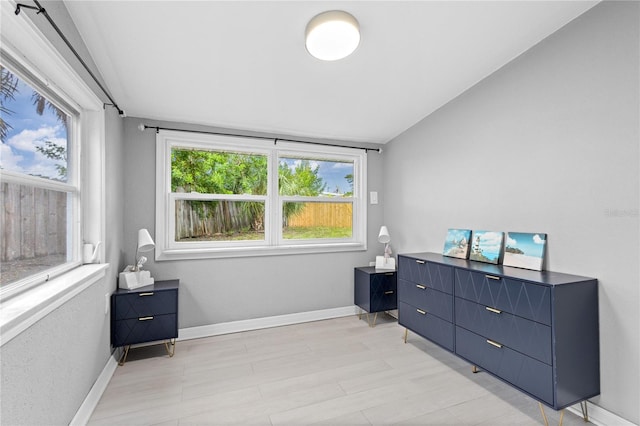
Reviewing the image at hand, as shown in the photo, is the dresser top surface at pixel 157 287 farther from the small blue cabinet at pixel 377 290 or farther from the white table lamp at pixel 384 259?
the white table lamp at pixel 384 259

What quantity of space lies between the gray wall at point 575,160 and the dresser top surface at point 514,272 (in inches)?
4.4

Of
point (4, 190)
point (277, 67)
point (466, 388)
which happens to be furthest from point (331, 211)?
point (4, 190)

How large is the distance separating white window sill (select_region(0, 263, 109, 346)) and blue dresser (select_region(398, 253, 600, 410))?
2.57 m

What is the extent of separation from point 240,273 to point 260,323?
0.61 m

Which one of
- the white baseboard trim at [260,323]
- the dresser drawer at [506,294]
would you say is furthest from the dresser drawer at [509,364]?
the white baseboard trim at [260,323]

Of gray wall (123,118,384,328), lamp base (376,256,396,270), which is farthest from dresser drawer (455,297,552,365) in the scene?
gray wall (123,118,384,328)

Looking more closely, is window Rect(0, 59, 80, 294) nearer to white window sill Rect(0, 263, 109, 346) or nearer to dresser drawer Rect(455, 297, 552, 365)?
white window sill Rect(0, 263, 109, 346)

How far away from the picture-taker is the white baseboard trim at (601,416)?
1.81m

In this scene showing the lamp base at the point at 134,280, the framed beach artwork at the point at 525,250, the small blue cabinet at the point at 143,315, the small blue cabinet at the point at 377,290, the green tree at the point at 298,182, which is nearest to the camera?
the framed beach artwork at the point at 525,250

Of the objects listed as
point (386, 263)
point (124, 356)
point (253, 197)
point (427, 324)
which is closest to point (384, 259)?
point (386, 263)

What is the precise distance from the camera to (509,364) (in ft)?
6.79

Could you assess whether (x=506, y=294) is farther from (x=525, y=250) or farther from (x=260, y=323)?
(x=260, y=323)

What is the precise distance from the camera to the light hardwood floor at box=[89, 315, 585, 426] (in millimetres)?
1968

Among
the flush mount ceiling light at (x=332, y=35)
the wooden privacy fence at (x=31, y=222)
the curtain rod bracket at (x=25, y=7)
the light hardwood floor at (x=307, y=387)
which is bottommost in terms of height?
the light hardwood floor at (x=307, y=387)
